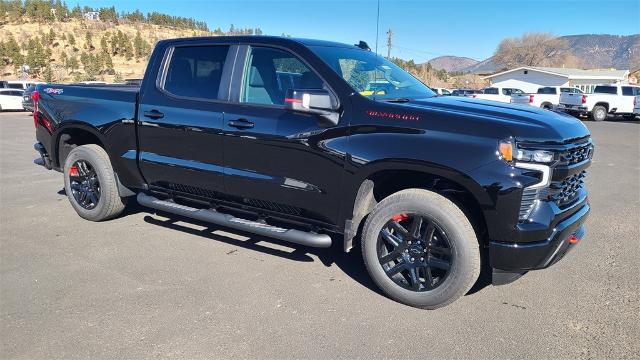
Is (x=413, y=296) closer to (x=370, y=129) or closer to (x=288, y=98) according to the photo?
(x=370, y=129)

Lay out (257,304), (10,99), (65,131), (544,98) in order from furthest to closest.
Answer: (544,98)
(10,99)
(65,131)
(257,304)

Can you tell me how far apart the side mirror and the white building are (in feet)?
183

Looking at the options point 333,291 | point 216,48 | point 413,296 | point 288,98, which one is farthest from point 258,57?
point 413,296

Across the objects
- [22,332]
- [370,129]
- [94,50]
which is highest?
[94,50]

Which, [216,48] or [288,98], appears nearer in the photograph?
[288,98]

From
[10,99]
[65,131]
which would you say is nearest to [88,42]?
[10,99]

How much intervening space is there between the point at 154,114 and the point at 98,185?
51.0 inches

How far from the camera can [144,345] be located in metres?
3.04

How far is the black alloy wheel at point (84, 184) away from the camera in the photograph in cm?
537

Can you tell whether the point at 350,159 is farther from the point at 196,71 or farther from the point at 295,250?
the point at 196,71

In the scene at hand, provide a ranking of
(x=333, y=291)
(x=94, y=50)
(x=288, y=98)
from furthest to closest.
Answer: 1. (x=94, y=50)
2. (x=333, y=291)
3. (x=288, y=98)

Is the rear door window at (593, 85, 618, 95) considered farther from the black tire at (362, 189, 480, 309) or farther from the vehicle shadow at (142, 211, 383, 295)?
the black tire at (362, 189, 480, 309)

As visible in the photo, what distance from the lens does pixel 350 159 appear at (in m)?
3.62

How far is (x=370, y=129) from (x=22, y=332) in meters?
2.72
